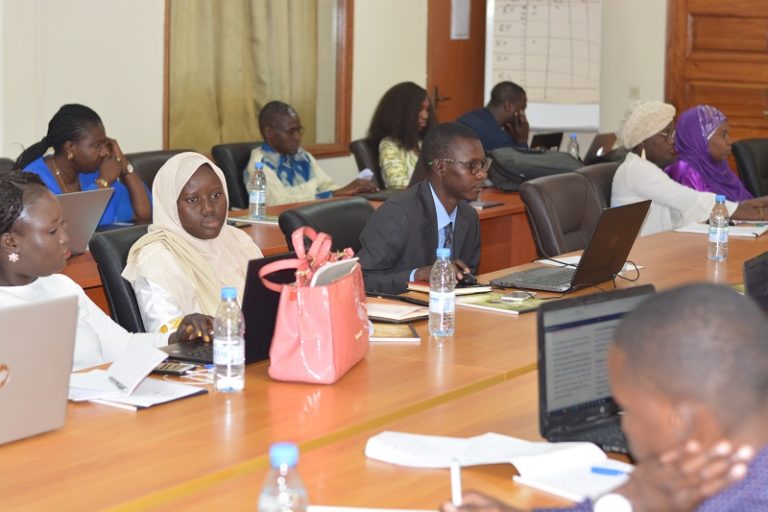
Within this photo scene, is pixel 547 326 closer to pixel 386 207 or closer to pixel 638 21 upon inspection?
pixel 386 207

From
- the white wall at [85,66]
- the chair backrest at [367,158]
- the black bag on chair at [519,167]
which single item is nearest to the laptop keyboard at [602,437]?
the black bag on chair at [519,167]

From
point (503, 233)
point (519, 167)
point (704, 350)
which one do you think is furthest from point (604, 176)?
point (704, 350)

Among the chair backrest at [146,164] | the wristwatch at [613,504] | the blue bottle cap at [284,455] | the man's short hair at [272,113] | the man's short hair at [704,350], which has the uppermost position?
the man's short hair at [272,113]

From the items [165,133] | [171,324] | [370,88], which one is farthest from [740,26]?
[171,324]

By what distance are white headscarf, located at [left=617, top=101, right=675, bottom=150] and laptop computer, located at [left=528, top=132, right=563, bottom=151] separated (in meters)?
1.70

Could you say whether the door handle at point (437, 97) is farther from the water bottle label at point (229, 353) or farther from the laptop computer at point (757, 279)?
the water bottle label at point (229, 353)

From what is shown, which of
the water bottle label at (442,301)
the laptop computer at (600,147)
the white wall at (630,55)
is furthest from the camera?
the white wall at (630,55)

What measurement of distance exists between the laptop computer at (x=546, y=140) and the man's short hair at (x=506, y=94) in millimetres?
290

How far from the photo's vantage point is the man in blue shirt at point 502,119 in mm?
7449

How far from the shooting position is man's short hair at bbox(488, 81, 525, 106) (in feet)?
25.3

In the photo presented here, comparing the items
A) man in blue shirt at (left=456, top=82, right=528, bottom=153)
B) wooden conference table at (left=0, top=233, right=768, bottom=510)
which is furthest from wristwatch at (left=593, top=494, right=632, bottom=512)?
man in blue shirt at (left=456, top=82, right=528, bottom=153)

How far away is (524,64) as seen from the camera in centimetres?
898

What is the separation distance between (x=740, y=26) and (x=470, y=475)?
7473 mm

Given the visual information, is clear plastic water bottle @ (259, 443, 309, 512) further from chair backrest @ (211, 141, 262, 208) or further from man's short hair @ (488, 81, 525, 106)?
man's short hair @ (488, 81, 525, 106)
